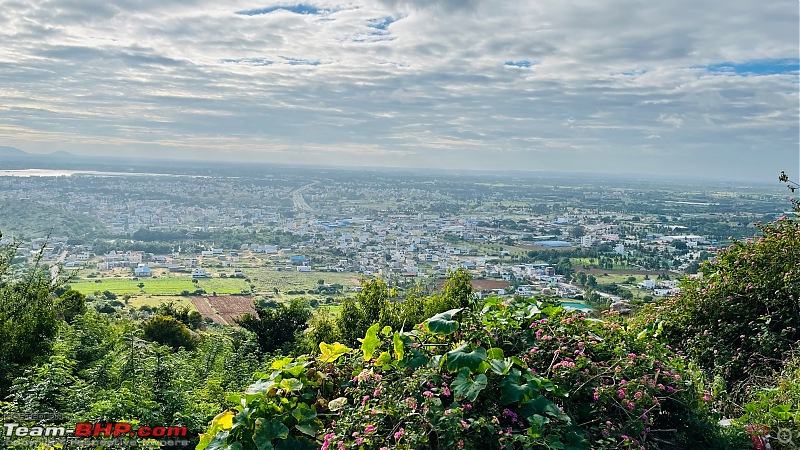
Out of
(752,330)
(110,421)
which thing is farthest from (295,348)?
(752,330)

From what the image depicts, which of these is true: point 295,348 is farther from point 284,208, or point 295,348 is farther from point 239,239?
point 284,208

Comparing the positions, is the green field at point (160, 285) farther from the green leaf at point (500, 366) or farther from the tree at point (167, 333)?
the green leaf at point (500, 366)

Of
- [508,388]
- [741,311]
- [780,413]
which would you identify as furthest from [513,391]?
[741,311]

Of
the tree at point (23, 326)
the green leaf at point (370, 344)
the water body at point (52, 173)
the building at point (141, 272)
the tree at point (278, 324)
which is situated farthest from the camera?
the water body at point (52, 173)

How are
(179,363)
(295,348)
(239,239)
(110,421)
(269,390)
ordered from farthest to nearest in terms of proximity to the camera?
(239,239)
(295,348)
(179,363)
(110,421)
(269,390)

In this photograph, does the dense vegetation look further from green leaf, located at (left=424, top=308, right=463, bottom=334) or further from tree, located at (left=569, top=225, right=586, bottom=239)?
tree, located at (left=569, top=225, right=586, bottom=239)

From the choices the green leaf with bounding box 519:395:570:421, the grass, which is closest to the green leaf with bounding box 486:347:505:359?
the green leaf with bounding box 519:395:570:421

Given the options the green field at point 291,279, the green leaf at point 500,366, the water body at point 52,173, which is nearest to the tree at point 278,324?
the green leaf at point 500,366
